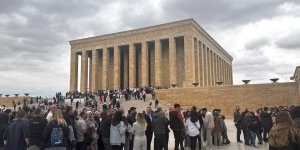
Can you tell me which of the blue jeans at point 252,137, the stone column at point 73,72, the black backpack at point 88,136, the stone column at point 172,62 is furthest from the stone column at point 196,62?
the black backpack at point 88,136

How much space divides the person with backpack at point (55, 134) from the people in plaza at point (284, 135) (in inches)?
149

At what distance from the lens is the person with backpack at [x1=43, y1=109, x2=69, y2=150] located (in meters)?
5.72

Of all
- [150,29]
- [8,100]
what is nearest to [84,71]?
[8,100]

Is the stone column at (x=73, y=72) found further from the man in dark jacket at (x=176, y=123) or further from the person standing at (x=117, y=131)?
the person standing at (x=117, y=131)

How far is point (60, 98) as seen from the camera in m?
33.9

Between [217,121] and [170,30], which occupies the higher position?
[170,30]

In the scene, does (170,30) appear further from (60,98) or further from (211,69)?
(60,98)

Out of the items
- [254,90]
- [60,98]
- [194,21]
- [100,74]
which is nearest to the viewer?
[254,90]

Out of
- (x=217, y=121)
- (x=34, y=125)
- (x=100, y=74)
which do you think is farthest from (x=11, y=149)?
(x=100, y=74)

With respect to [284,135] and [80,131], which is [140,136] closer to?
[80,131]

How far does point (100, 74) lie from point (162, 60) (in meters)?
10.9

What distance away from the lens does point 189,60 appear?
3784 centimetres

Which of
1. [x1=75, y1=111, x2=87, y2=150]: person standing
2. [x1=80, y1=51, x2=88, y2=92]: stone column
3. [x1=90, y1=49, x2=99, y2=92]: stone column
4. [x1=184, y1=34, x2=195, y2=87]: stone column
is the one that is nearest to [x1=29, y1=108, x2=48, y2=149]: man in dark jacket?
[x1=75, y1=111, x2=87, y2=150]: person standing

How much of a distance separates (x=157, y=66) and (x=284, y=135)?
1413 inches
